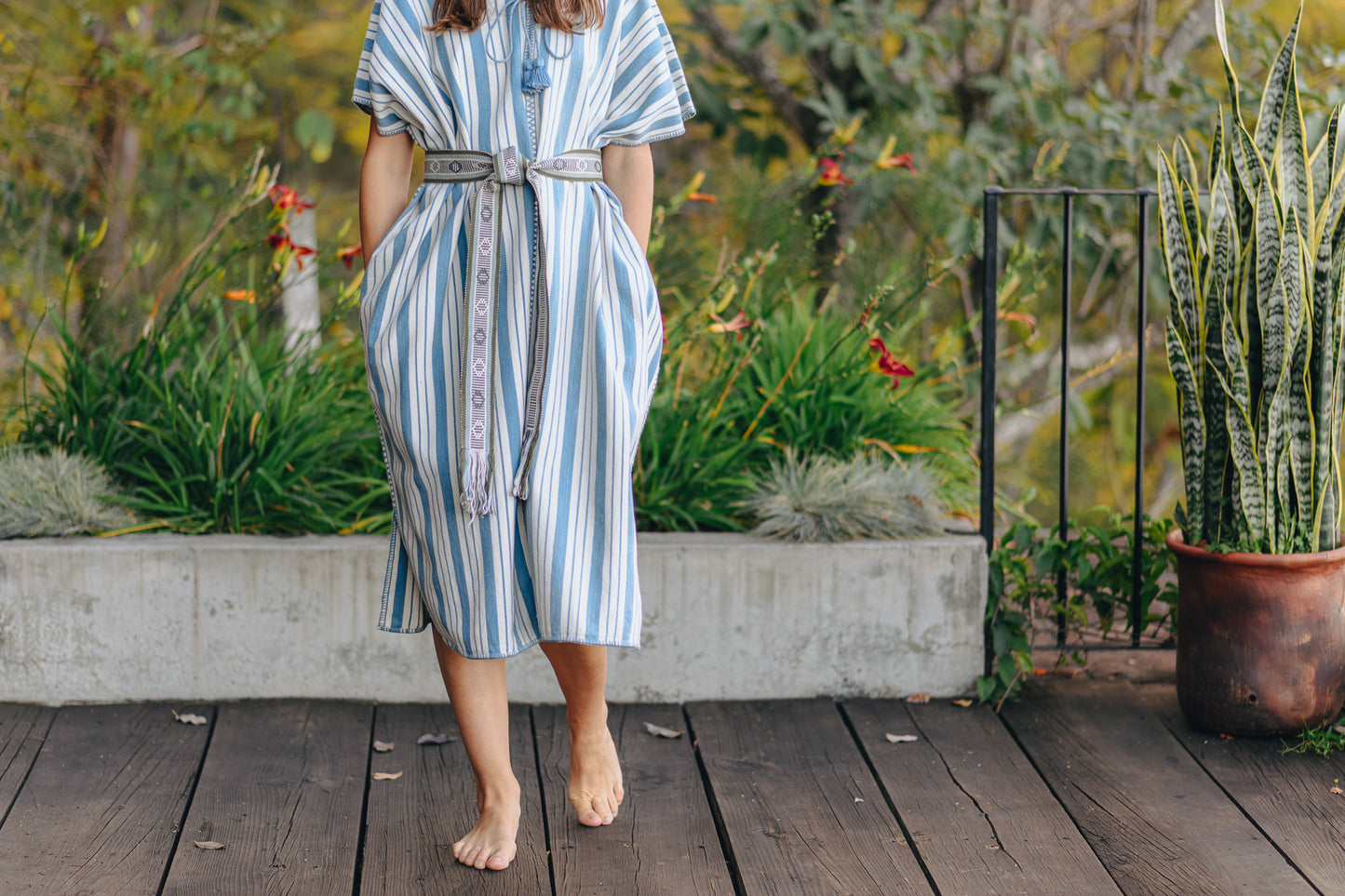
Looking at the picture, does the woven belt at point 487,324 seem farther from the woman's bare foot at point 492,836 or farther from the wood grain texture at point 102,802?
the wood grain texture at point 102,802

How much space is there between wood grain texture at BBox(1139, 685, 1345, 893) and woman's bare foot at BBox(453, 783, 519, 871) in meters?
1.29

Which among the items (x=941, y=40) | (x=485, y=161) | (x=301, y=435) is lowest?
(x=301, y=435)

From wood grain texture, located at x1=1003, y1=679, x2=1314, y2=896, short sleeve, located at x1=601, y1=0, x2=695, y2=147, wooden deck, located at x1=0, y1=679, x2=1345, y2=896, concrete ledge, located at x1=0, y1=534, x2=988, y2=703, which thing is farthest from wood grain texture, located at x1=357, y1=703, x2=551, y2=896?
short sleeve, located at x1=601, y1=0, x2=695, y2=147

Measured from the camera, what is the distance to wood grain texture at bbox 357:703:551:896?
189cm

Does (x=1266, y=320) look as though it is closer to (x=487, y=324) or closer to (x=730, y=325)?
(x=730, y=325)

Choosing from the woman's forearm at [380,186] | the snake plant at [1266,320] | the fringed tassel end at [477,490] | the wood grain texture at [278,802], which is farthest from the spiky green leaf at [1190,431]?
the wood grain texture at [278,802]

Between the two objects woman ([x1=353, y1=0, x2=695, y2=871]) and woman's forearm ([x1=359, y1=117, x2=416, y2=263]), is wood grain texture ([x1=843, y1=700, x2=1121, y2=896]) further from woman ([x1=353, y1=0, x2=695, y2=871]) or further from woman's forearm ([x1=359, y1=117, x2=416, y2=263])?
woman's forearm ([x1=359, y1=117, x2=416, y2=263])

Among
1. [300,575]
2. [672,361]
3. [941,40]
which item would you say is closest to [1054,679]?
[672,361]

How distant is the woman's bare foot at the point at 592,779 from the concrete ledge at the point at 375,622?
58cm

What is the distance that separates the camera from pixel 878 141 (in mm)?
4105

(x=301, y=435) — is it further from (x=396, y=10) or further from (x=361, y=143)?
(x=361, y=143)

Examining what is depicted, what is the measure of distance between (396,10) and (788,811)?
1531 millimetres

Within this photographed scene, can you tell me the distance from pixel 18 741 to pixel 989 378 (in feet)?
7.34

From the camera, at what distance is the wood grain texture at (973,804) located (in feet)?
6.23
